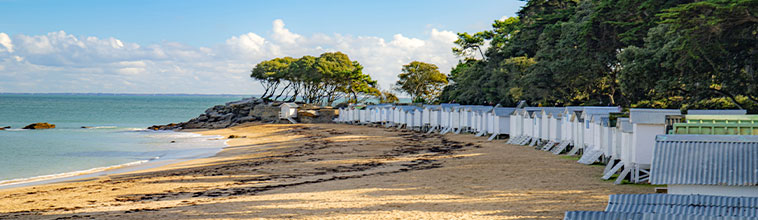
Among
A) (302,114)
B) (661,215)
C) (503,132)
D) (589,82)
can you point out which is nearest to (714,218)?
(661,215)

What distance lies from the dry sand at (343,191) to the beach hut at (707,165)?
1.35 metres

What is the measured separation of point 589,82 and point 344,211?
3052 centimetres

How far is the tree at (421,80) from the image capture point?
78.1 m

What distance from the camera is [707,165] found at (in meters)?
9.82

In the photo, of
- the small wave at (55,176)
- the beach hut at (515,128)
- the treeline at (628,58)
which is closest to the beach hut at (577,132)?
the treeline at (628,58)

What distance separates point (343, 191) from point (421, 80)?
65136 millimetres

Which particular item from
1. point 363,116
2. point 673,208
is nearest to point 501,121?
point 673,208

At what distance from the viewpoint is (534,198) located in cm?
1186

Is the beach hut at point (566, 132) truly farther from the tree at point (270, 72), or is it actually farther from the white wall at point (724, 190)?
the tree at point (270, 72)

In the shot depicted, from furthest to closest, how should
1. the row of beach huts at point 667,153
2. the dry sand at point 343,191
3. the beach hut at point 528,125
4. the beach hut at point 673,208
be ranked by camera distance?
the beach hut at point 528,125 → the dry sand at point 343,191 → the row of beach huts at point 667,153 → the beach hut at point 673,208

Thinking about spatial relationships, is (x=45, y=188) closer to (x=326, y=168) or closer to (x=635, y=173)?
(x=326, y=168)

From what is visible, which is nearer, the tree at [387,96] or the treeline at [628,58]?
the treeline at [628,58]

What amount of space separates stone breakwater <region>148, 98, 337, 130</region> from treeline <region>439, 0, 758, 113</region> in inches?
562

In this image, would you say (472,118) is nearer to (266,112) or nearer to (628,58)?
(628,58)
